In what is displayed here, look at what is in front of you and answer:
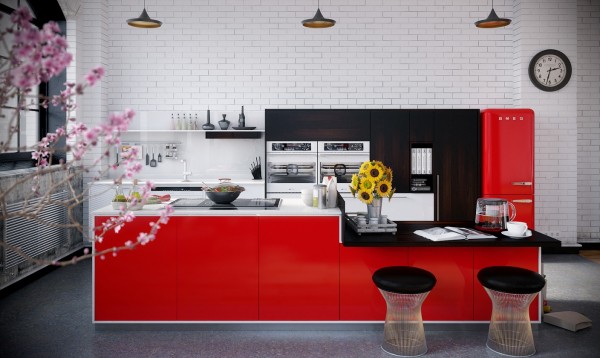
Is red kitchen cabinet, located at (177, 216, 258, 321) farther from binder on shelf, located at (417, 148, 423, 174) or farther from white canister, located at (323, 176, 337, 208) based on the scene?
binder on shelf, located at (417, 148, 423, 174)

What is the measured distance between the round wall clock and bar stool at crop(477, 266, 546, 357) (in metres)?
4.15

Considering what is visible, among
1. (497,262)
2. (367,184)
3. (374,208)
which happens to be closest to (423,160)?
(497,262)

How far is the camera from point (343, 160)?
678 cm

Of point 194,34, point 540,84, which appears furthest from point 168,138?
point 540,84

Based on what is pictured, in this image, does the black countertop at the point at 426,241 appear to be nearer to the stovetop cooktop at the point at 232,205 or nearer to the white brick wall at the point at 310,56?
the stovetop cooktop at the point at 232,205

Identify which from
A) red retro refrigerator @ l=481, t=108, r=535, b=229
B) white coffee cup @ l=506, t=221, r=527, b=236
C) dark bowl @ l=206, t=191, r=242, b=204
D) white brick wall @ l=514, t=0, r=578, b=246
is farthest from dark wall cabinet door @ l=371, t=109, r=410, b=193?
white coffee cup @ l=506, t=221, r=527, b=236

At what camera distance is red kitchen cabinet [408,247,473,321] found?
3992 mm

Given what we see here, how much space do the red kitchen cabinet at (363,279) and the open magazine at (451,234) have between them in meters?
0.28

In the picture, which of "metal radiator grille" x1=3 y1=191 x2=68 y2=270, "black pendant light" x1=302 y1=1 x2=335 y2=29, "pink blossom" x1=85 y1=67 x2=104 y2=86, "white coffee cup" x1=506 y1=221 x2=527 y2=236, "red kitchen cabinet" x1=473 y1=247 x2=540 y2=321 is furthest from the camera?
"black pendant light" x1=302 y1=1 x2=335 y2=29

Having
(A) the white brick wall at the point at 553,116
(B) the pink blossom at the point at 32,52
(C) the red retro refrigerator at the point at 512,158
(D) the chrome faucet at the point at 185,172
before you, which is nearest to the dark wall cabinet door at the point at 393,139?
(C) the red retro refrigerator at the point at 512,158

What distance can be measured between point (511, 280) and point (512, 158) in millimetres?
3496

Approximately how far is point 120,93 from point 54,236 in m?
2.29

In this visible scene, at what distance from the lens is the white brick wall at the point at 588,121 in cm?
729

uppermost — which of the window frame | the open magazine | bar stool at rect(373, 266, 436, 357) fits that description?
the window frame
